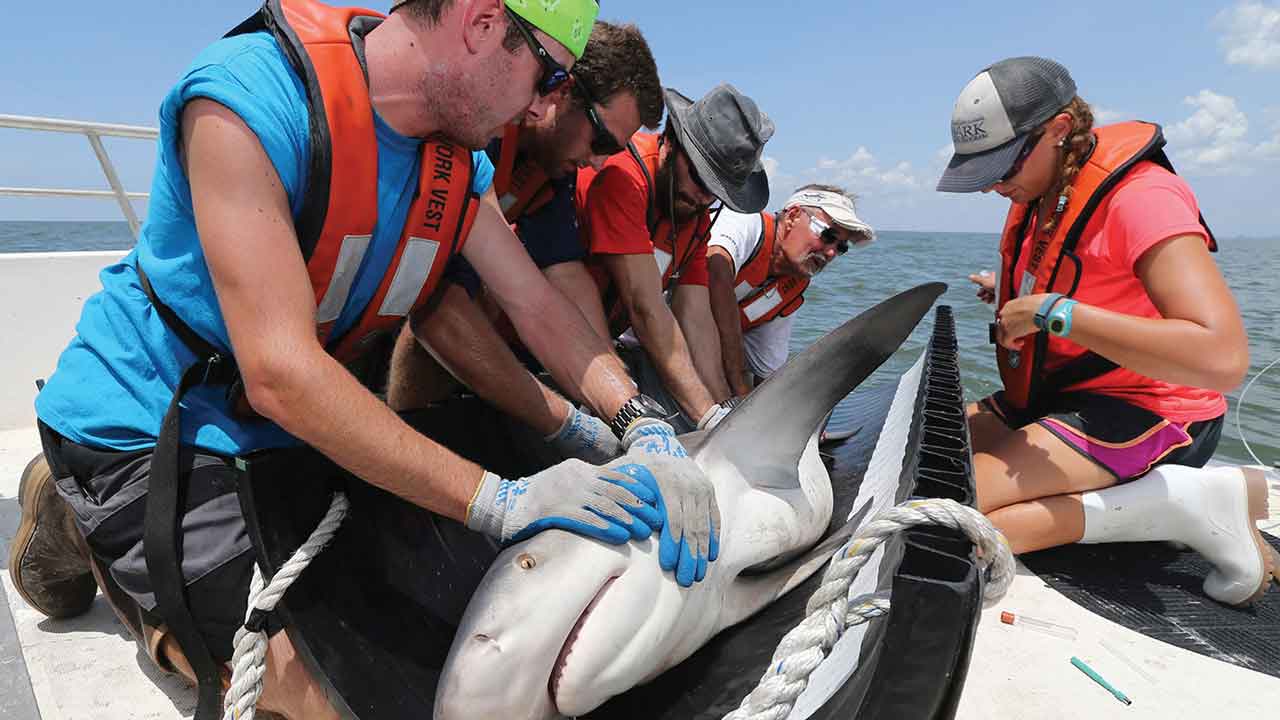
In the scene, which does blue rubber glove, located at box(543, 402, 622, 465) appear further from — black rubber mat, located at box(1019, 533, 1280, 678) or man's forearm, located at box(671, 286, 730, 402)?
black rubber mat, located at box(1019, 533, 1280, 678)

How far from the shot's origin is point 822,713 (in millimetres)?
1319

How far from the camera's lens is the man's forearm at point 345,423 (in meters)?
1.61

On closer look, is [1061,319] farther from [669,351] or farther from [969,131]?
[669,351]

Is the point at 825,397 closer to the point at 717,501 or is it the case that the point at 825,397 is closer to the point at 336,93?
the point at 717,501

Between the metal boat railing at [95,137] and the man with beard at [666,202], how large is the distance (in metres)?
3.31

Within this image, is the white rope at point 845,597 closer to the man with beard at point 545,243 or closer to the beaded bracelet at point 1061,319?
the man with beard at point 545,243

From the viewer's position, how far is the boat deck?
2.11m

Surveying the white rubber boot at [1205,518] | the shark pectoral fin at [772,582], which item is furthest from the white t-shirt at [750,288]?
the shark pectoral fin at [772,582]

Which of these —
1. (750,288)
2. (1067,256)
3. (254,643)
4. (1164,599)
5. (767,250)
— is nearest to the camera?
(254,643)

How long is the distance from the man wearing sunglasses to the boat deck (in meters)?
2.53

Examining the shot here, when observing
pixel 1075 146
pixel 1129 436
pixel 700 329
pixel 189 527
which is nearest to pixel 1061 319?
pixel 1129 436

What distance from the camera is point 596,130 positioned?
3.15 metres

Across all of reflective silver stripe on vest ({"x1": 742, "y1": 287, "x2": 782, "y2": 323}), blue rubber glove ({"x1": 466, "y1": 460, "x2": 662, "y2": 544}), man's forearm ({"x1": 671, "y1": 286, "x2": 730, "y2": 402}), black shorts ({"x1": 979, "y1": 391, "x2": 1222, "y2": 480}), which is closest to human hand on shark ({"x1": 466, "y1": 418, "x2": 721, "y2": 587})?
blue rubber glove ({"x1": 466, "y1": 460, "x2": 662, "y2": 544})

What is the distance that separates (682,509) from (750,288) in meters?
3.56
